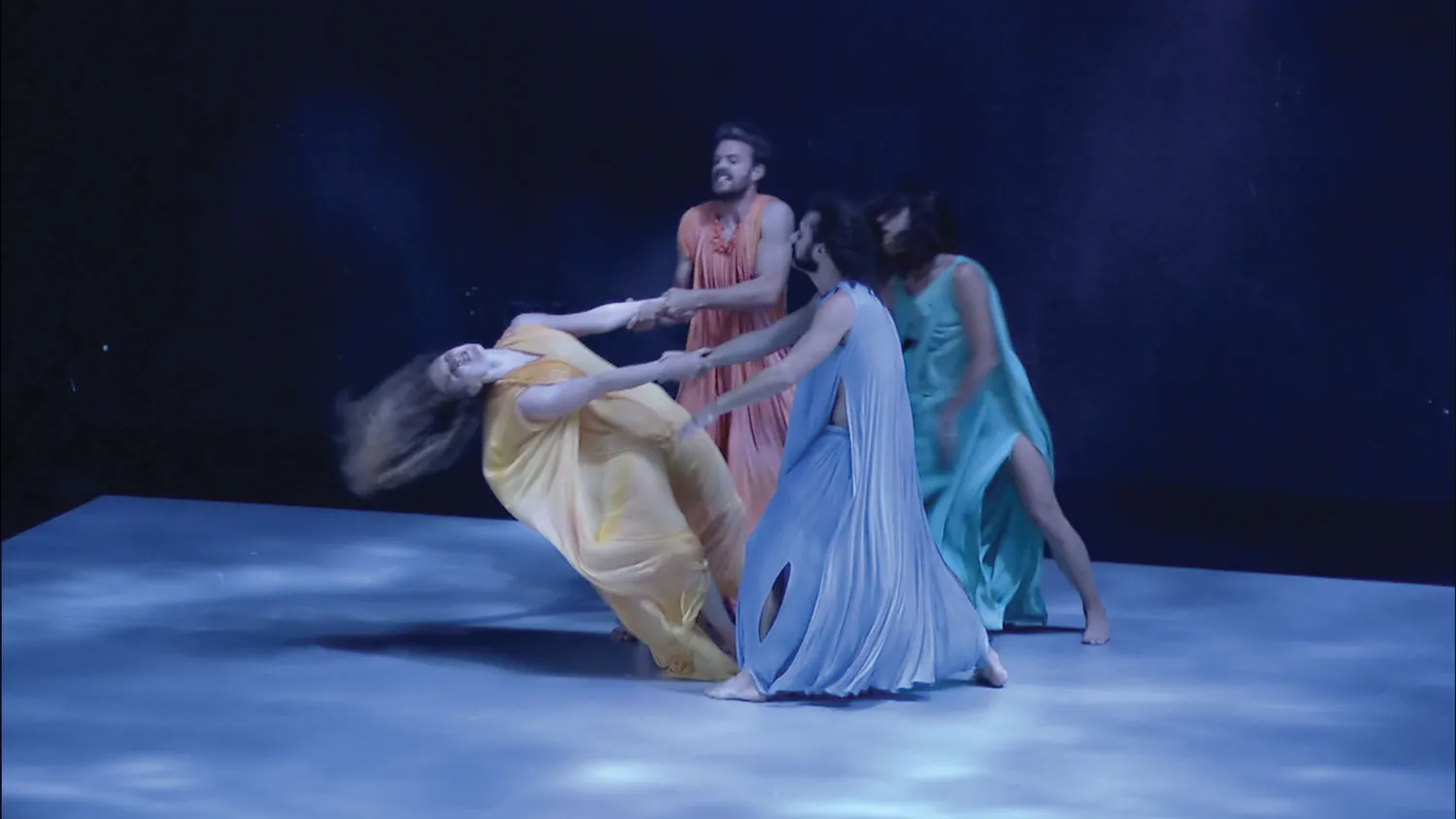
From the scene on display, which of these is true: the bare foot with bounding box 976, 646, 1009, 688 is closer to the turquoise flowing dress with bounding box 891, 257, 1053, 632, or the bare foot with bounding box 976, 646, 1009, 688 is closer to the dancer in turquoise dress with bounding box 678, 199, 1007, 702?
the dancer in turquoise dress with bounding box 678, 199, 1007, 702

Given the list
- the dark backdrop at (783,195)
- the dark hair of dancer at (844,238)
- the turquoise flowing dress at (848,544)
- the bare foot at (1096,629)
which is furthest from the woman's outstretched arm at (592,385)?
the dark backdrop at (783,195)

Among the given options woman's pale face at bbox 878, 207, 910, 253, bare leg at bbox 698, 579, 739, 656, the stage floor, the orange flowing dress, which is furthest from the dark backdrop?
bare leg at bbox 698, 579, 739, 656

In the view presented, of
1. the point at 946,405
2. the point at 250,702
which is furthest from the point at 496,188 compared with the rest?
the point at 250,702

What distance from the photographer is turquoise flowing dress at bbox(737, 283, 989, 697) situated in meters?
4.27

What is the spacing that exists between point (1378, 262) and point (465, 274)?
3.34 m

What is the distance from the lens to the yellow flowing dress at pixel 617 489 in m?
4.49

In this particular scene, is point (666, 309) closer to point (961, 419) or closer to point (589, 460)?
point (589, 460)

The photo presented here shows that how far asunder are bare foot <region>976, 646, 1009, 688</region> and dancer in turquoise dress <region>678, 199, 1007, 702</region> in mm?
207

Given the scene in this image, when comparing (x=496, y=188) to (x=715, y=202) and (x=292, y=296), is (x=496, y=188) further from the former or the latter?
(x=715, y=202)

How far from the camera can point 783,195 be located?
6.76 meters

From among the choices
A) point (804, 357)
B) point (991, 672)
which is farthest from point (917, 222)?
Result: point (991, 672)

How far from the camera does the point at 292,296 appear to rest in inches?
285

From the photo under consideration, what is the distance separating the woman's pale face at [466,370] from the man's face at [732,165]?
79 cm

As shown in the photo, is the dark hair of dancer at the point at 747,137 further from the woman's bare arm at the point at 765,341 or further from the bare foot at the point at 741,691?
the bare foot at the point at 741,691
